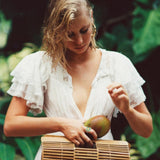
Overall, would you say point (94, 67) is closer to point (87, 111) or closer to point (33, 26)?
point (87, 111)

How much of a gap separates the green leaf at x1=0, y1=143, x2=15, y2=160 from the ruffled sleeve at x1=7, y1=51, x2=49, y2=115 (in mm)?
1011

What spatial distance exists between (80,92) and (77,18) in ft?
1.23

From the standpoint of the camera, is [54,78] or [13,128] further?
[54,78]

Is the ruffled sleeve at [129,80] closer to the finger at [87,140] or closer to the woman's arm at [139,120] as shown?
the woman's arm at [139,120]

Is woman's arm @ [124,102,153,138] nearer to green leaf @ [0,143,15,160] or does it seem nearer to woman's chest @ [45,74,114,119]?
woman's chest @ [45,74,114,119]

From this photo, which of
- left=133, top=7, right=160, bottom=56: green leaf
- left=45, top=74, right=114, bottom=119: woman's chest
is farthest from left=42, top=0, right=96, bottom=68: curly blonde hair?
left=133, top=7, right=160, bottom=56: green leaf

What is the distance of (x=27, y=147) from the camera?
273 centimetres

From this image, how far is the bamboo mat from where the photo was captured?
52.1 inches

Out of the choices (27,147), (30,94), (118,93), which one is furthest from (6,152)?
(118,93)

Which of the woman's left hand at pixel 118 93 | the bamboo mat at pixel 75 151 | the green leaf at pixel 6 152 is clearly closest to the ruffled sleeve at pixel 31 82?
the bamboo mat at pixel 75 151

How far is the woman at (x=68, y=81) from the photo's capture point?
61.1 inches

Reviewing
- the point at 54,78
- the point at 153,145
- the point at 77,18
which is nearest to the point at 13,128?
the point at 54,78

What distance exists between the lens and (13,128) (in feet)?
5.18

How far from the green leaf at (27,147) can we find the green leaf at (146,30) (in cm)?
142
